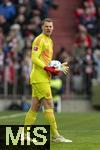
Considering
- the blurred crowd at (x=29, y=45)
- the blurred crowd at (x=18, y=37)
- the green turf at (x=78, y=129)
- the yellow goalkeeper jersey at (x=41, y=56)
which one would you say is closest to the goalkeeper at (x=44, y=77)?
the yellow goalkeeper jersey at (x=41, y=56)

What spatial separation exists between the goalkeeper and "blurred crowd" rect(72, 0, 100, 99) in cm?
1161

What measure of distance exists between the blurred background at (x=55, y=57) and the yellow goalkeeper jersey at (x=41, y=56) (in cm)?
1038

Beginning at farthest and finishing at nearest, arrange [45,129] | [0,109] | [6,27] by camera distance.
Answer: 1. [6,27]
2. [0,109]
3. [45,129]

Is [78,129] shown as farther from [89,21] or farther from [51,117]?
[89,21]

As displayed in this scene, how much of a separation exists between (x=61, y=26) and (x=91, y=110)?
4.43 meters

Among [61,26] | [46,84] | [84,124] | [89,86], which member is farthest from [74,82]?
[46,84]

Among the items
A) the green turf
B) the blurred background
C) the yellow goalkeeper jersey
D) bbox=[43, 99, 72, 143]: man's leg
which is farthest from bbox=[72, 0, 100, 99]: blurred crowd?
bbox=[43, 99, 72, 143]: man's leg

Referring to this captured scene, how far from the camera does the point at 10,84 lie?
2459 centimetres

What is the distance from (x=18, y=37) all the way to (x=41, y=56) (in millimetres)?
12305

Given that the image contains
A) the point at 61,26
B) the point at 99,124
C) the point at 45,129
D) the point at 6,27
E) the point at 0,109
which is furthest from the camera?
the point at 61,26

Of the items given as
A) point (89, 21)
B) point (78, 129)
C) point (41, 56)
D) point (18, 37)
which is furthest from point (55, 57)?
point (41, 56)

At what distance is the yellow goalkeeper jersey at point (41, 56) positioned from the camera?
42.6 ft

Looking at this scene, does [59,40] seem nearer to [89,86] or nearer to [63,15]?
[63,15]

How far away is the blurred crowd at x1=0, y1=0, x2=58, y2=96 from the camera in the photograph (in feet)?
80.3
